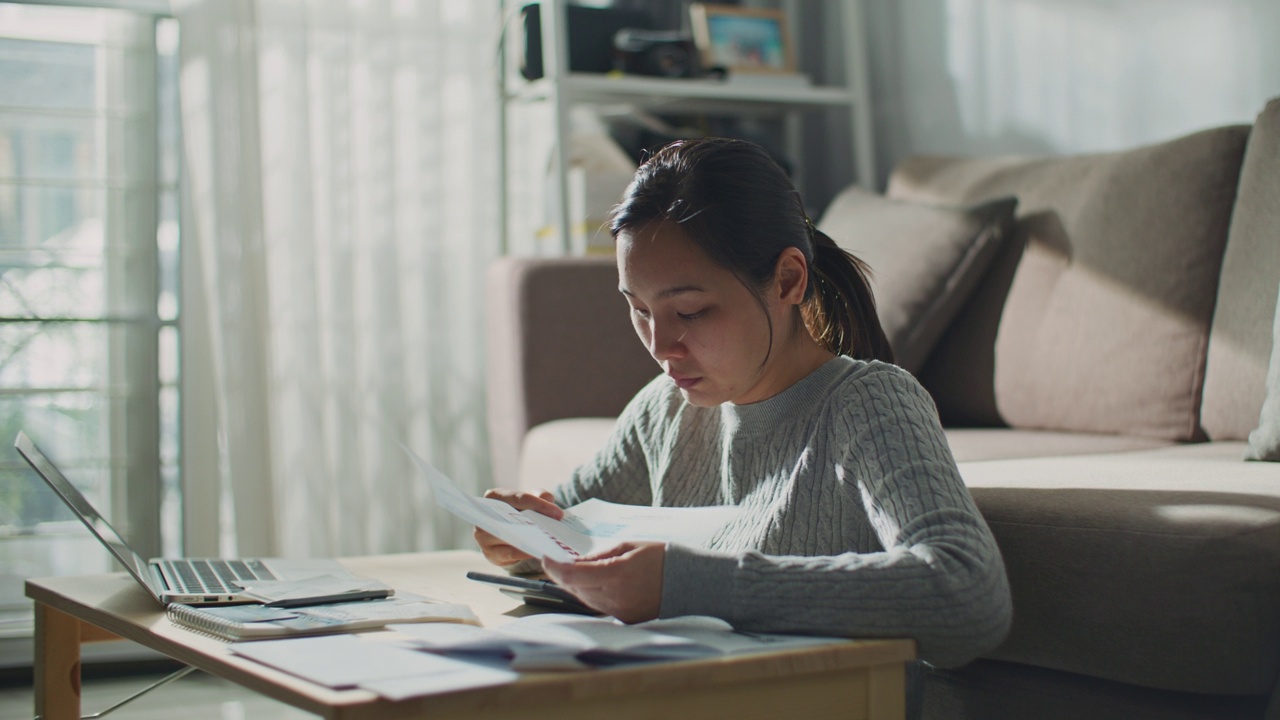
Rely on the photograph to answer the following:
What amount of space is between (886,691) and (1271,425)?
736mm

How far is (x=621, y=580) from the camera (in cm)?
87

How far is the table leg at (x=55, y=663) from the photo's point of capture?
49.4 inches

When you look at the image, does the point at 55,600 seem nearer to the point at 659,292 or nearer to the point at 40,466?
the point at 40,466

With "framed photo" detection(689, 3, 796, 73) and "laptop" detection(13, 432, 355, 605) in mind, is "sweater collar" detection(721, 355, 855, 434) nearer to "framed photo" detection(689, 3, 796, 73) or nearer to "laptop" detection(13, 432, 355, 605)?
"laptop" detection(13, 432, 355, 605)

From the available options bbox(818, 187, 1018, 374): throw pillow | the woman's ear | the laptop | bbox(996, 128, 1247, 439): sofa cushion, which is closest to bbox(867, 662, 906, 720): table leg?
the woman's ear

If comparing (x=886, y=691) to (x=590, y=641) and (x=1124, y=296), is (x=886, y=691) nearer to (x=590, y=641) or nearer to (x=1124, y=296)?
(x=590, y=641)

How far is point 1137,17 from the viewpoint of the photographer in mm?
2131

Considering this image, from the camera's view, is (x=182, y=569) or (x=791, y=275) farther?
(x=182, y=569)

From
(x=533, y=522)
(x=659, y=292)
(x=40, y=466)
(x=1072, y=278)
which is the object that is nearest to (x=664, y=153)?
(x=659, y=292)

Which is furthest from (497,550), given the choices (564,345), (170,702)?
(170,702)

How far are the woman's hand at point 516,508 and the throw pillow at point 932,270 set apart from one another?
0.90m

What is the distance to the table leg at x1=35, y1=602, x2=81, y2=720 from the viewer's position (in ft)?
4.12

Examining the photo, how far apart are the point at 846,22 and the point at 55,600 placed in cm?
208

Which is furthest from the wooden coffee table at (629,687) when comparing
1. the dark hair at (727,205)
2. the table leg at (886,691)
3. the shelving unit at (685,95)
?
the shelving unit at (685,95)
